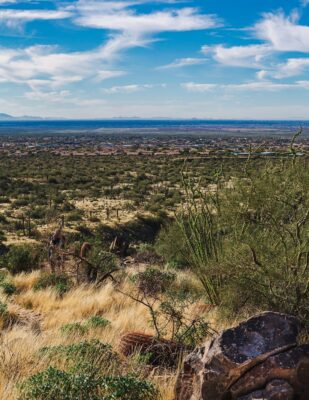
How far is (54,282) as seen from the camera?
11.2 metres

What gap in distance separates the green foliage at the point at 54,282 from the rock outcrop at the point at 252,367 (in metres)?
6.52

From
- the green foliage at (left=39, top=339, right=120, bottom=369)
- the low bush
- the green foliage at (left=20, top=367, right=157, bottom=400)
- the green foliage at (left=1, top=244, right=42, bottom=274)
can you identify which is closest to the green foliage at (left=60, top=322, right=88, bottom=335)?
the low bush

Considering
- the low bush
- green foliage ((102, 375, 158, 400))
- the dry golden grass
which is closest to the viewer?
green foliage ((102, 375, 158, 400))

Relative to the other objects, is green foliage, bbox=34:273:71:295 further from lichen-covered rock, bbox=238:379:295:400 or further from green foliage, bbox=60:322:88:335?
lichen-covered rock, bbox=238:379:295:400

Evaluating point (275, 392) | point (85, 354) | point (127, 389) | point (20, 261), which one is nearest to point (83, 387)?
point (127, 389)

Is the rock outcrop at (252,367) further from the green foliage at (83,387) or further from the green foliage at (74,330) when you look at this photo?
the green foliage at (74,330)

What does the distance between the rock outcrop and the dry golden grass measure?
71 centimetres

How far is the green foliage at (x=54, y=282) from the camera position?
412 inches

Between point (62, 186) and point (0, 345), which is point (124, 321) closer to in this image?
point (0, 345)

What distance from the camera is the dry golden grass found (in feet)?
16.4

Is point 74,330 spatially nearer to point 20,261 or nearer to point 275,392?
point 275,392

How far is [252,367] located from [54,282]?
7.90 meters

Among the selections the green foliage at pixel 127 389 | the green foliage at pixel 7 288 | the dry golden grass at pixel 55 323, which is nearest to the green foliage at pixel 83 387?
the green foliage at pixel 127 389

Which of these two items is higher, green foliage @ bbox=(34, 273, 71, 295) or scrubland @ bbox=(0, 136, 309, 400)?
scrubland @ bbox=(0, 136, 309, 400)
